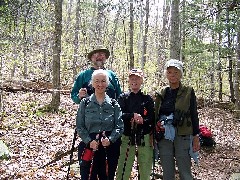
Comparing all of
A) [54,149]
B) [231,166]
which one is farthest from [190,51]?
[54,149]

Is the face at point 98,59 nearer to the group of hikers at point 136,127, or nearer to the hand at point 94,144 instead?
the group of hikers at point 136,127

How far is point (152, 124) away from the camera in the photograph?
438 centimetres

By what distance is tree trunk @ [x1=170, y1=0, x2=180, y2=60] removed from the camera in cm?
864

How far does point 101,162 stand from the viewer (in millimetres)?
4125

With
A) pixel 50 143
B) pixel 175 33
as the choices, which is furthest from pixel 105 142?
pixel 175 33

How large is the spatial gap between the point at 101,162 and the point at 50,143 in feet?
15.1

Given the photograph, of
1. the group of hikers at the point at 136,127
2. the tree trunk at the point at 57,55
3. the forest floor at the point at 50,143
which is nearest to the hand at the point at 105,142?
the group of hikers at the point at 136,127

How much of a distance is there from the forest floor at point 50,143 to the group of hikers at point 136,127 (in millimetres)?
1748

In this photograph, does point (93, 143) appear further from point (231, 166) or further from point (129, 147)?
point (231, 166)

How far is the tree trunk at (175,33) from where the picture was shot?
8.64m

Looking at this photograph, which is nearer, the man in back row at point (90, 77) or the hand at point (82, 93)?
the hand at point (82, 93)

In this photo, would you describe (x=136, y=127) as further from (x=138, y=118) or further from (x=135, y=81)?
(x=135, y=81)

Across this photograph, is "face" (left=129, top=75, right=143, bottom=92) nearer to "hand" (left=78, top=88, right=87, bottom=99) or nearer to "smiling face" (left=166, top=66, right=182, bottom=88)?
"smiling face" (left=166, top=66, right=182, bottom=88)

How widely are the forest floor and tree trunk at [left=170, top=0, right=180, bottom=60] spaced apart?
273 cm
